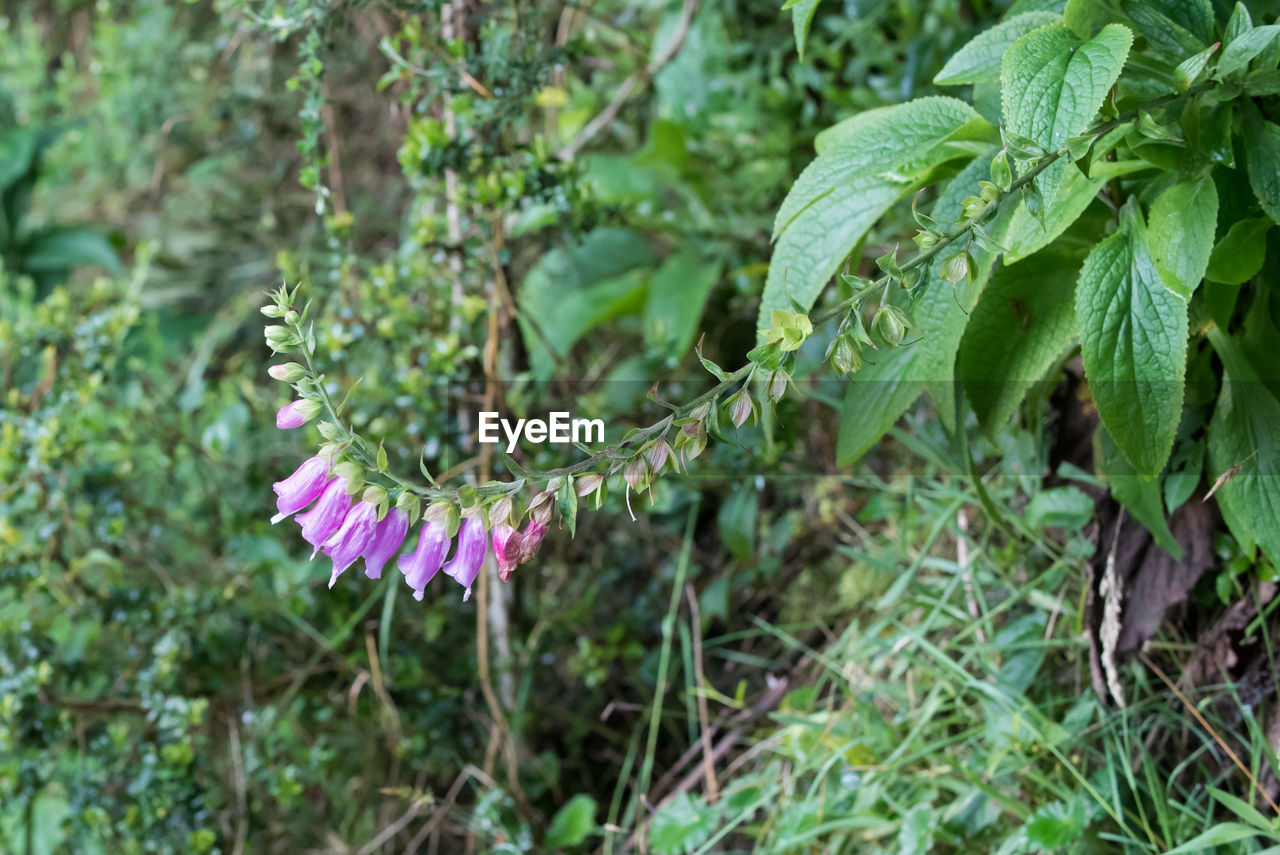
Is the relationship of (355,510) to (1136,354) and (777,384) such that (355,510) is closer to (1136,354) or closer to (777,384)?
(777,384)

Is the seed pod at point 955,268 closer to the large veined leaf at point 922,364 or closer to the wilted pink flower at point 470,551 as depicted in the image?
the large veined leaf at point 922,364

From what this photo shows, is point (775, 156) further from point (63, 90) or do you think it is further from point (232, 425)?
point (63, 90)

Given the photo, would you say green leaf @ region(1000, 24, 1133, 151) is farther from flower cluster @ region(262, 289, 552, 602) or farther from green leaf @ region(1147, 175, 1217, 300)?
flower cluster @ region(262, 289, 552, 602)

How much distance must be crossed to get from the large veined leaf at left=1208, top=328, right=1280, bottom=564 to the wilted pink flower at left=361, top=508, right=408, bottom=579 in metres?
0.72

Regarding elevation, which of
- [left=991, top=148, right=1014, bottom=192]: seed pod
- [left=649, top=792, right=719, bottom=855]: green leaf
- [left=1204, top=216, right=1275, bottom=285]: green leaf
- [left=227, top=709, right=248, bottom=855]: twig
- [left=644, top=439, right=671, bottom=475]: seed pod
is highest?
[left=991, top=148, right=1014, bottom=192]: seed pod

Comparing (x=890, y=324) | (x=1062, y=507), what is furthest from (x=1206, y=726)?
(x=890, y=324)

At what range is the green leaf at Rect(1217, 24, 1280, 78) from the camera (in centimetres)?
75

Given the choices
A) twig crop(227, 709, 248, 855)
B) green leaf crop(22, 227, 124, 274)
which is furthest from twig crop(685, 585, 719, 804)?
green leaf crop(22, 227, 124, 274)

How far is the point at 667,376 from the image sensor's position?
5.55 feet

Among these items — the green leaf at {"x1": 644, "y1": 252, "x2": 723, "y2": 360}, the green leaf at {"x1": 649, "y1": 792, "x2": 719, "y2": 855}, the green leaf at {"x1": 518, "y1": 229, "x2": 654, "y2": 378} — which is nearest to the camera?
the green leaf at {"x1": 649, "y1": 792, "x2": 719, "y2": 855}

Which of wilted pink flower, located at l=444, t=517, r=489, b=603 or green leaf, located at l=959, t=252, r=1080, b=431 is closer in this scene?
wilted pink flower, located at l=444, t=517, r=489, b=603

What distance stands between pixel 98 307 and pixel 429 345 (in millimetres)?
694

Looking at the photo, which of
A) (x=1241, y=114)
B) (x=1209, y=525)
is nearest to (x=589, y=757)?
(x=1209, y=525)

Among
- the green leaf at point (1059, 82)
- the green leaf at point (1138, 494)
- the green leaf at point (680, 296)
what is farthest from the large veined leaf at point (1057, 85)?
the green leaf at point (680, 296)
